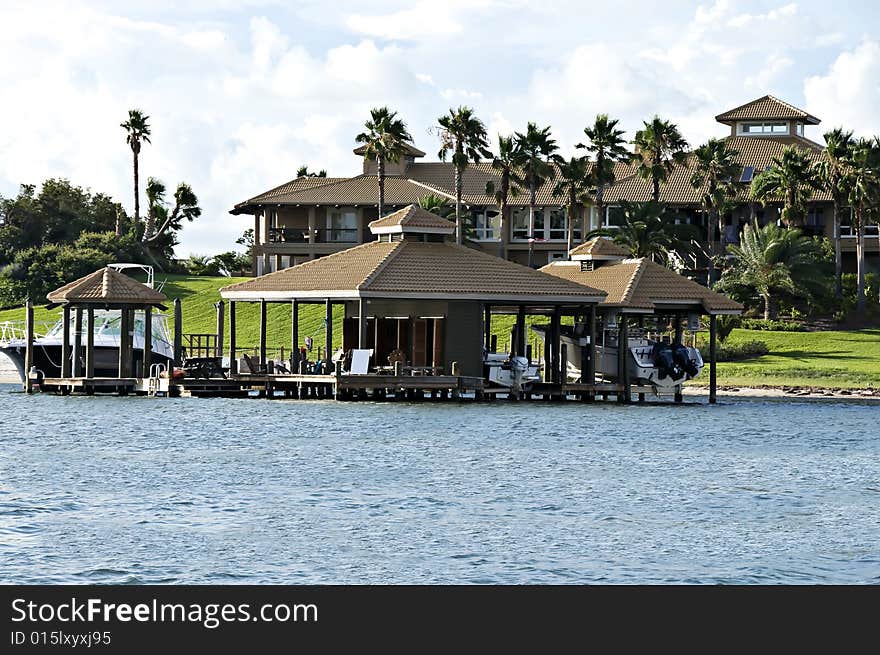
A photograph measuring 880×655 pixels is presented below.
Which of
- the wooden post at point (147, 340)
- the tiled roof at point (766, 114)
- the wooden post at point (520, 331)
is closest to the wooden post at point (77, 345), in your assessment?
the wooden post at point (147, 340)

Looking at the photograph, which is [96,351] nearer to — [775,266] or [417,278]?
[417,278]

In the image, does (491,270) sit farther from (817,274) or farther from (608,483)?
(817,274)

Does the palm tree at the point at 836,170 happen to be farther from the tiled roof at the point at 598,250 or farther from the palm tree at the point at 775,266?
the tiled roof at the point at 598,250

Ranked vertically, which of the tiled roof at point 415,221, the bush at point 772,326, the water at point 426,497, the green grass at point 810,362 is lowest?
the water at point 426,497

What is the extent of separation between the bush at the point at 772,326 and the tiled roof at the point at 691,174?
13253 millimetres

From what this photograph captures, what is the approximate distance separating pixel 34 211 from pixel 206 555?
8560 cm

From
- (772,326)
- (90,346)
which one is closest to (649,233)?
(772,326)

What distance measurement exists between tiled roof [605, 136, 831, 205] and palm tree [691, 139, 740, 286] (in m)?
1.57

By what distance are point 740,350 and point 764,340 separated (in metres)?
2.51

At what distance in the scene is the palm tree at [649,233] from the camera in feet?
257

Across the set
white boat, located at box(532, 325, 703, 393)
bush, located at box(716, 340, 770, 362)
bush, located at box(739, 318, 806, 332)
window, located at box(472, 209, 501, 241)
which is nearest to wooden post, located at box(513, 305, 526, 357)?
white boat, located at box(532, 325, 703, 393)

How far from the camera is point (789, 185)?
78.9 meters

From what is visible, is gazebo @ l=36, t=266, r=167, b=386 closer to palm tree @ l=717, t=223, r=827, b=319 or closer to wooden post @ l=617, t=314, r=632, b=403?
wooden post @ l=617, t=314, r=632, b=403
